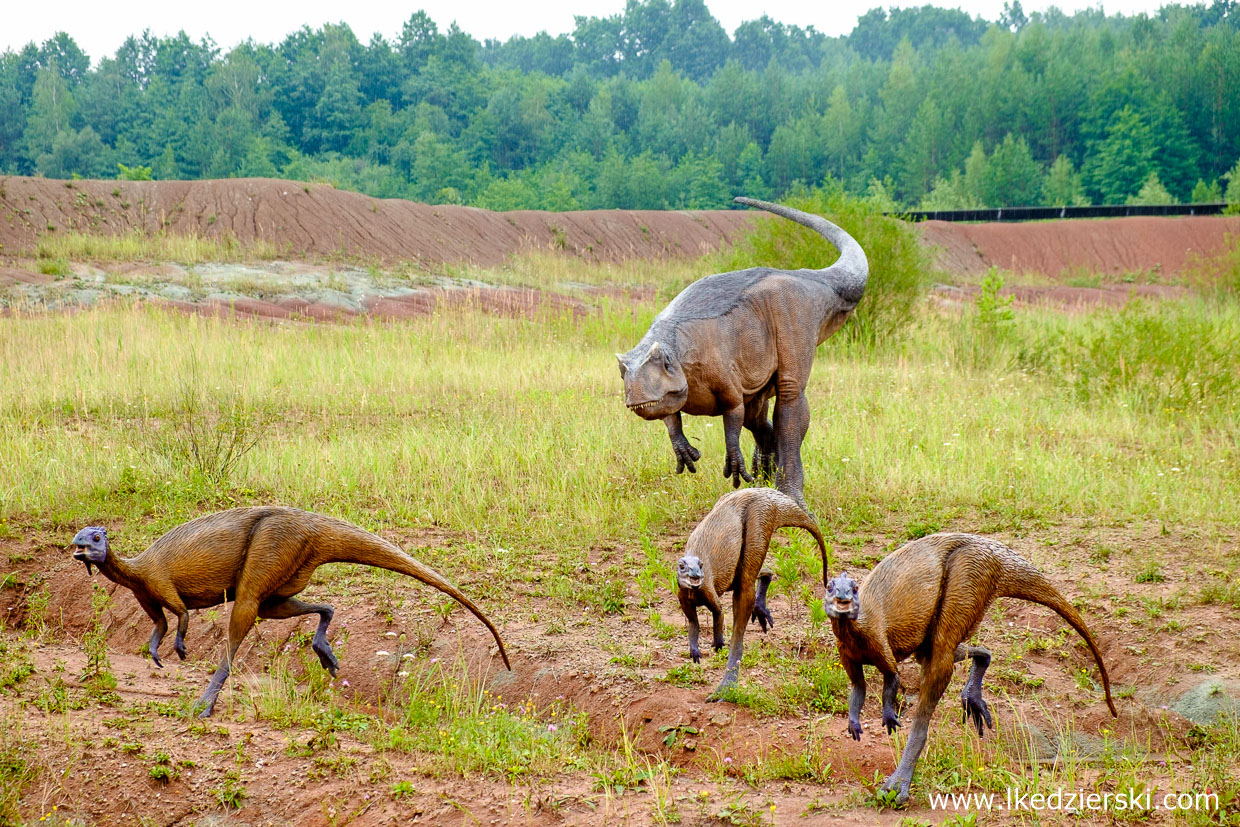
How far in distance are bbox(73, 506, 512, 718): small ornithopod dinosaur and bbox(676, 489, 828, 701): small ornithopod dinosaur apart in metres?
0.86

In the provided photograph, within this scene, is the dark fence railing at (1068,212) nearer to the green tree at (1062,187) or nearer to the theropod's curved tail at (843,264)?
the green tree at (1062,187)

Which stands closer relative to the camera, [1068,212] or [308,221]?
[308,221]

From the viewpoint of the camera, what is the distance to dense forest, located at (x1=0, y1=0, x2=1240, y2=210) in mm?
57719

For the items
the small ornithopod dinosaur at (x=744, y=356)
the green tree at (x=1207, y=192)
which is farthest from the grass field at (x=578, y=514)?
the green tree at (x=1207, y=192)

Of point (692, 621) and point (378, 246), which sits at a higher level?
point (692, 621)

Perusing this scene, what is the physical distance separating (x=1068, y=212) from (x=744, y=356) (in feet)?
144

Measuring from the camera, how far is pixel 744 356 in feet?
22.4

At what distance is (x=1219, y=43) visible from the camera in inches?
2584

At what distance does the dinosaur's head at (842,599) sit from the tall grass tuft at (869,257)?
12596 millimetres

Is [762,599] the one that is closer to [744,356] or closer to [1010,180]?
[744,356]

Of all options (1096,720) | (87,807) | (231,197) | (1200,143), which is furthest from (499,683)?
(1200,143)

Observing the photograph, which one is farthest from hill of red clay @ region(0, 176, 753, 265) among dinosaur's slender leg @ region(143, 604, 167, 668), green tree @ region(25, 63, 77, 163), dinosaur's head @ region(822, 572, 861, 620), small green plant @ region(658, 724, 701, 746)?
green tree @ region(25, 63, 77, 163)

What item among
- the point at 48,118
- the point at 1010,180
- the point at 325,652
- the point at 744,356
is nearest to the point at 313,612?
the point at 325,652

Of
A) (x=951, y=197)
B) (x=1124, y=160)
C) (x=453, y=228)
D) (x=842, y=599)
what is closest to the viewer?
(x=842, y=599)
